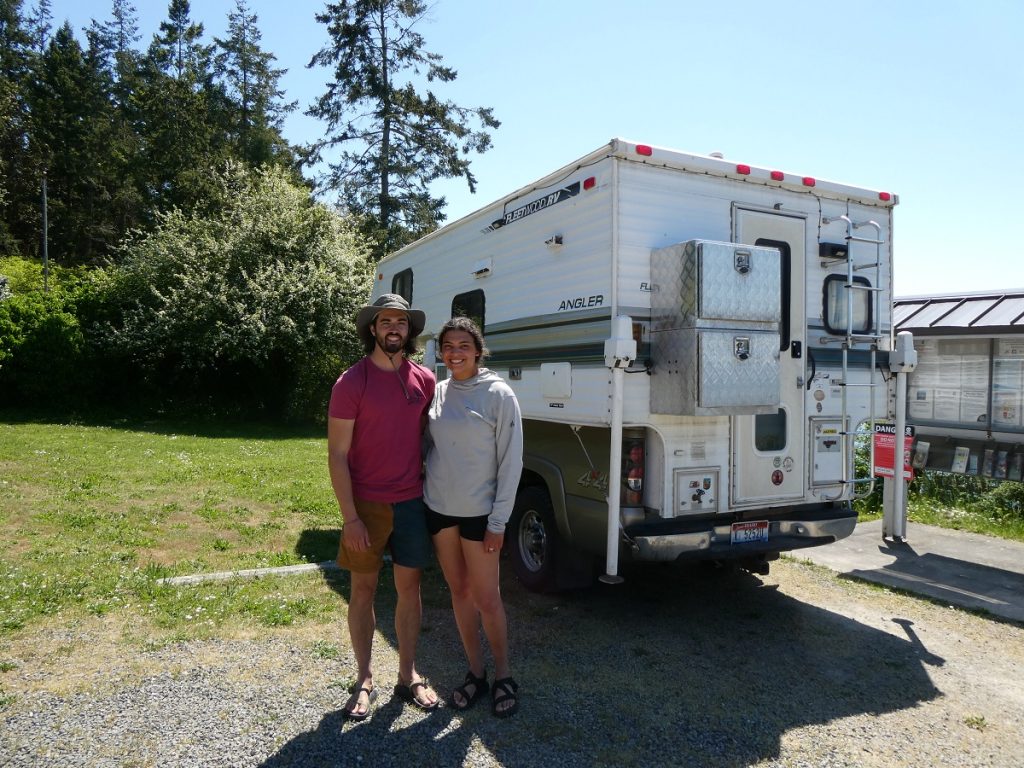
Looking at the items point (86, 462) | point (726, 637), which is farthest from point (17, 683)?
point (86, 462)

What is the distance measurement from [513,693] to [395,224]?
921 inches

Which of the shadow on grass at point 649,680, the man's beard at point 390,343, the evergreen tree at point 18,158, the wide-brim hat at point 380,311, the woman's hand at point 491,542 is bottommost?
the shadow on grass at point 649,680

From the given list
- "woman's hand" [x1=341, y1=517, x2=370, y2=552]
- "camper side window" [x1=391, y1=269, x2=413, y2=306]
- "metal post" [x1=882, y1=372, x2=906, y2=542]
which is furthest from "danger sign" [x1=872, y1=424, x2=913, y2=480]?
"camper side window" [x1=391, y1=269, x2=413, y2=306]

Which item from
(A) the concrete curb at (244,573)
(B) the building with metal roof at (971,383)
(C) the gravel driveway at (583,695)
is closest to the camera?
(C) the gravel driveway at (583,695)

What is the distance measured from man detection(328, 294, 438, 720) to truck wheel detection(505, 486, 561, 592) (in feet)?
5.64

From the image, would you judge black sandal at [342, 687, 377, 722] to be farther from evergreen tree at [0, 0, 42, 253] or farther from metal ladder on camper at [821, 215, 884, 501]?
evergreen tree at [0, 0, 42, 253]

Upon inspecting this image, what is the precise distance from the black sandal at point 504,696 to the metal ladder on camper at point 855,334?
2950 mm

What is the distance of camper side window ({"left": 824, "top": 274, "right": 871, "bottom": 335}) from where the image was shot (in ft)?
17.5

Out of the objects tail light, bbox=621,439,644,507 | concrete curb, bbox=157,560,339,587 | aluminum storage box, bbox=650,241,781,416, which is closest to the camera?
aluminum storage box, bbox=650,241,781,416

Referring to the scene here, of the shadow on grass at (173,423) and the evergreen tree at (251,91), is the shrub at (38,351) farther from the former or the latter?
the evergreen tree at (251,91)

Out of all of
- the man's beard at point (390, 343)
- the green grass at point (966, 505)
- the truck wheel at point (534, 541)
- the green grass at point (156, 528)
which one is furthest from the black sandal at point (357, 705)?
the green grass at point (966, 505)

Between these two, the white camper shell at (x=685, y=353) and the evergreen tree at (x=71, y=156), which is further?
the evergreen tree at (x=71, y=156)

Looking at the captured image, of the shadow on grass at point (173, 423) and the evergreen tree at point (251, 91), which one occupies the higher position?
the evergreen tree at point (251, 91)

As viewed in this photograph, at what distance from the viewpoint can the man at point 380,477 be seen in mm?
3439
